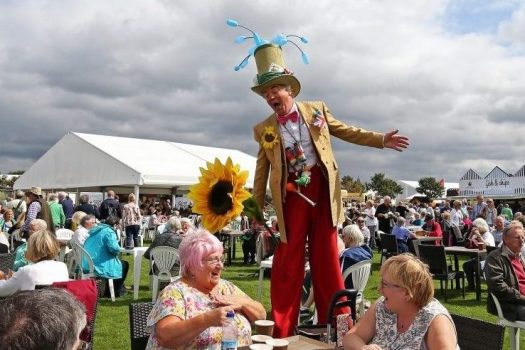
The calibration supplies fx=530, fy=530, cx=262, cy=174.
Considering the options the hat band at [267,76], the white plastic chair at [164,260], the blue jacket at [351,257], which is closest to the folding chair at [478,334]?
the hat band at [267,76]

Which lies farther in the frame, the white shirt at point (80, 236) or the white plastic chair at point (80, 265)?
the white shirt at point (80, 236)

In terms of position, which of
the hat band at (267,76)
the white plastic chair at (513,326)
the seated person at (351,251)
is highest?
the hat band at (267,76)

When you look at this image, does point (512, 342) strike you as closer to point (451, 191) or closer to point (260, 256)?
point (260, 256)

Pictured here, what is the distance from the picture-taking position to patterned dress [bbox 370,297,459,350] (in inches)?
90.9

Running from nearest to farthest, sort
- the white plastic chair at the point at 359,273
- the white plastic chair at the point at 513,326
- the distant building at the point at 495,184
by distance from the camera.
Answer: the white plastic chair at the point at 513,326, the white plastic chair at the point at 359,273, the distant building at the point at 495,184

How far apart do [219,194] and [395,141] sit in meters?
1.28

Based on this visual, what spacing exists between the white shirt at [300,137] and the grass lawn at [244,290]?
8.78ft

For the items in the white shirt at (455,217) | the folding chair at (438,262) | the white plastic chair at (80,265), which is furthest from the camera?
the white shirt at (455,217)

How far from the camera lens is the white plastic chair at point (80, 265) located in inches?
260

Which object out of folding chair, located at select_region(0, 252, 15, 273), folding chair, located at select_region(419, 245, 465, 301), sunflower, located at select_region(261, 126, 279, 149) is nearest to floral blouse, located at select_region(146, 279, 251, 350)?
sunflower, located at select_region(261, 126, 279, 149)

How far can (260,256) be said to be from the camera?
1016 centimetres

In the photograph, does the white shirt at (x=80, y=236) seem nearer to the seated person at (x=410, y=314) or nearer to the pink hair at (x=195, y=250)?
the pink hair at (x=195, y=250)

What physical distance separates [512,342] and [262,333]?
9.28 ft

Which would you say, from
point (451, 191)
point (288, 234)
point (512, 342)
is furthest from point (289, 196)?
point (451, 191)
